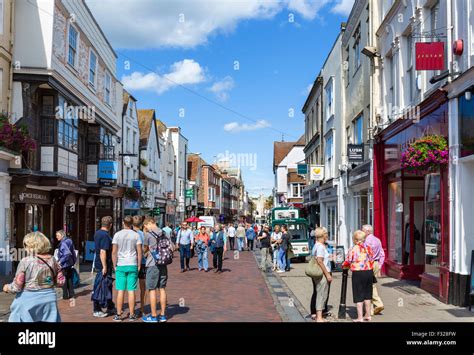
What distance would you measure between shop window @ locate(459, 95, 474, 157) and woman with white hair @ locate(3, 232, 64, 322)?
25.4 ft

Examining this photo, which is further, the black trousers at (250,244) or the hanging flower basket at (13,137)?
the black trousers at (250,244)

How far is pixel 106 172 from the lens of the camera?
24.5 m

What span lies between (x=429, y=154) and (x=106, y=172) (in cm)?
1676

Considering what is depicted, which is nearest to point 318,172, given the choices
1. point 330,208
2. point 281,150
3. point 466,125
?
point 330,208

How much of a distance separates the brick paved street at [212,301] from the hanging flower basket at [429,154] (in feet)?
14.0

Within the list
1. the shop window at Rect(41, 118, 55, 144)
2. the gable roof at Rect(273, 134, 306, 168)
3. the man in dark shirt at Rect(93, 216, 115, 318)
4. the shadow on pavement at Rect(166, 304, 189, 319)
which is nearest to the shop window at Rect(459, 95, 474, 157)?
the shadow on pavement at Rect(166, 304, 189, 319)

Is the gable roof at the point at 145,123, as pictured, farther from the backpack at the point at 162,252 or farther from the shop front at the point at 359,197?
the backpack at the point at 162,252

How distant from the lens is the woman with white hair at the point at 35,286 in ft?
20.3

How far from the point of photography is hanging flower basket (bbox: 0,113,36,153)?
1512 cm

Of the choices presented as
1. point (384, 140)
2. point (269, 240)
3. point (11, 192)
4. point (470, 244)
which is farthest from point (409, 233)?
point (11, 192)

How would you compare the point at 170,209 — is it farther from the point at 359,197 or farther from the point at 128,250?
the point at 128,250

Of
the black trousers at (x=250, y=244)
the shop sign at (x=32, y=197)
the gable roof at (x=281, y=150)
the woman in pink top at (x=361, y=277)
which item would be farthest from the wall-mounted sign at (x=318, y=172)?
the gable roof at (x=281, y=150)

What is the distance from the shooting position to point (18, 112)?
17.2 m

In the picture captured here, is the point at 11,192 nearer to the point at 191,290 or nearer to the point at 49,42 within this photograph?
the point at 49,42
